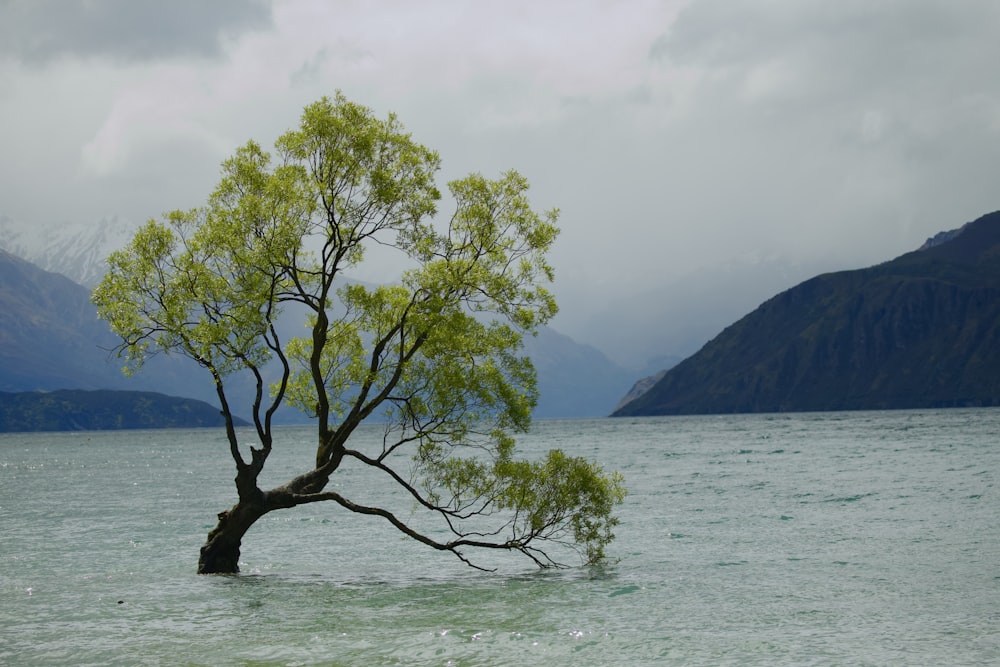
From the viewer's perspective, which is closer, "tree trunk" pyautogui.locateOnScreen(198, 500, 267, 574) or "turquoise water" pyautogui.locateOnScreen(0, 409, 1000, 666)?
"turquoise water" pyautogui.locateOnScreen(0, 409, 1000, 666)

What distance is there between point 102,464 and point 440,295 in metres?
156

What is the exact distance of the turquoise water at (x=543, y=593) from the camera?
2331 cm

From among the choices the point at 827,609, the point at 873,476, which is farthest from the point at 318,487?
the point at 873,476

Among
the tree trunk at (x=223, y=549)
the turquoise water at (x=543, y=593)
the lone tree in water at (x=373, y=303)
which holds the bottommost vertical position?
the turquoise water at (x=543, y=593)

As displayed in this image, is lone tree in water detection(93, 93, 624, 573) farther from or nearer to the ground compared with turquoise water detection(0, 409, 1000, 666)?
farther from the ground

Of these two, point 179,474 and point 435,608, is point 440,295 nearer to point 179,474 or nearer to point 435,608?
point 435,608

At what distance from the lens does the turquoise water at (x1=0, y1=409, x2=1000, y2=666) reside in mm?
23312

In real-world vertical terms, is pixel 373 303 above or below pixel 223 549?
above

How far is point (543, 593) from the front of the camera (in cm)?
3123

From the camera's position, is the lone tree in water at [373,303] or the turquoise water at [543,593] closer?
the turquoise water at [543,593]

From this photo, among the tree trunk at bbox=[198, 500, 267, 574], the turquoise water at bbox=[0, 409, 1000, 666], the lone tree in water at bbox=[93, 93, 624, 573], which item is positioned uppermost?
the lone tree in water at bbox=[93, 93, 624, 573]

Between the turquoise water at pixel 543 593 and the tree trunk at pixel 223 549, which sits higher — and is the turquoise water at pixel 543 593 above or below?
below

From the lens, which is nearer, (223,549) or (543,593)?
(543,593)

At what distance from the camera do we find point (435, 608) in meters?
28.9
